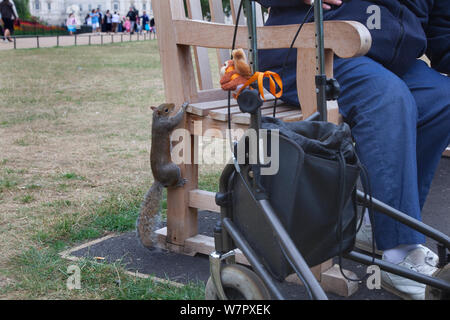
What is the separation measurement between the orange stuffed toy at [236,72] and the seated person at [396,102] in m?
0.52

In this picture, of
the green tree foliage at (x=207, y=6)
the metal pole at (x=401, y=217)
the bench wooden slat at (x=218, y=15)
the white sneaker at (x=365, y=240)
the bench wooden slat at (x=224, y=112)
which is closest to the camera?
the metal pole at (x=401, y=217)

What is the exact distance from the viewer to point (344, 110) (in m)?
1.82

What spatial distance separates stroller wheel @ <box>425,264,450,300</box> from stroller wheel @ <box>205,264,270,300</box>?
0.56 meters

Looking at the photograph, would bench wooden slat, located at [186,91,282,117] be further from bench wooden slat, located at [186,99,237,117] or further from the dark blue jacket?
the dark blue jacket

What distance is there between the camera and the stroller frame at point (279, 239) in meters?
1.19

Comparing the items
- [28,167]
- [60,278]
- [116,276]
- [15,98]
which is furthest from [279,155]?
[15,98]

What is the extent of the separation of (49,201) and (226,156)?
1.50 metres

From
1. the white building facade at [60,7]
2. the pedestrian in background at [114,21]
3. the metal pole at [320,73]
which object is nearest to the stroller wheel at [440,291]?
the metal pole at [320,73]

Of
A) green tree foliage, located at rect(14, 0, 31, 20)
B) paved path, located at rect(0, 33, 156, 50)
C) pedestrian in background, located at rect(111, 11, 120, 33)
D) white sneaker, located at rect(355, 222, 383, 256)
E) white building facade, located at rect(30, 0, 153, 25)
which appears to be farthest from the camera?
white building facade, located at rect(30, 0, 153, 25)

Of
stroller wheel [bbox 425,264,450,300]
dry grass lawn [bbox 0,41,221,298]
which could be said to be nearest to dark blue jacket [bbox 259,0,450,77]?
stroller wheel [bbox 425,264,450,300]

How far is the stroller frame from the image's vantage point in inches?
46.9

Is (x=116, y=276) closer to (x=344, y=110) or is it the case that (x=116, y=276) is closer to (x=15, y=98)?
(x=344, y=110)

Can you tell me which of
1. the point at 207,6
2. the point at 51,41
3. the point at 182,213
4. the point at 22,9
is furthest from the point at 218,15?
the point at 22,9

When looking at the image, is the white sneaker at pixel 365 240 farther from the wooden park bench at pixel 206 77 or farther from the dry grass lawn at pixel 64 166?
the dry grass lawn at pixel 64 166
